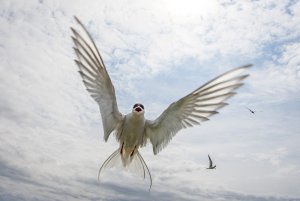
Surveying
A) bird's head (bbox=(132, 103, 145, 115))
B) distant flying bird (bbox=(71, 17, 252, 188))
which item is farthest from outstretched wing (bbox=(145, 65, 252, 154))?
bird's head (bbox=(132, 103, 145, 115))

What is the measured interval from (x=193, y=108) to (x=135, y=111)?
221 cm

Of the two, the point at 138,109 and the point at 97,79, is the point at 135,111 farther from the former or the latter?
the point at 97,79

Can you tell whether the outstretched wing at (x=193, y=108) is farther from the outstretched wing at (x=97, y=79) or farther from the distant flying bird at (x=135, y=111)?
the outstretched wing at (x=97, y=79)

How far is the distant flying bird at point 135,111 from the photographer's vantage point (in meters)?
14.5

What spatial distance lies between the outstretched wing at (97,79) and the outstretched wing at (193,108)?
162 cm

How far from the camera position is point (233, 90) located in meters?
13.7

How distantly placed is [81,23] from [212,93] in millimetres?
4936

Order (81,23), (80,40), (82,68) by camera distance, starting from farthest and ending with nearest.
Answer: (82,68) < (80,40) < (81,23)

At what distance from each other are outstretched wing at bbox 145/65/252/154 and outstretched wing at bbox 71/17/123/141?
63.8 inches

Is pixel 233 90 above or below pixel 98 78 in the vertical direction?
below

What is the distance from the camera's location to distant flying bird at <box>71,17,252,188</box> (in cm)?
1453

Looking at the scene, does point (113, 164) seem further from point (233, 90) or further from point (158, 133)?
point (233, 90)

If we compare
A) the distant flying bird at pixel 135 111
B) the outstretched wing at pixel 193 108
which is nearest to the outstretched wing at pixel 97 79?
the distant flying bird at pixel 135 111

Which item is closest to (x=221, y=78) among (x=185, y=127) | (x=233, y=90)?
(x=233, y=90)
